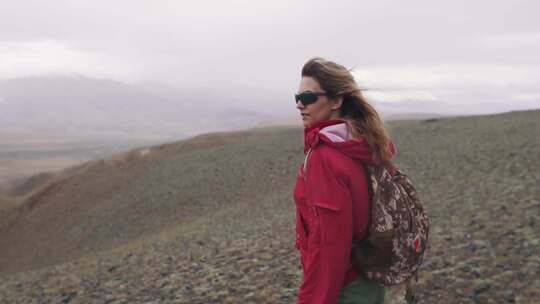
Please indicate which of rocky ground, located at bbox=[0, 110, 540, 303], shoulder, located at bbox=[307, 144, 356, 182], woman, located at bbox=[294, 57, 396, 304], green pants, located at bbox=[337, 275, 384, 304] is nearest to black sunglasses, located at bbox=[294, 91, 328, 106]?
woman, located at bbox=[294, 57, 396, 304]

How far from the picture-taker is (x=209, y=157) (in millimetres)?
31484

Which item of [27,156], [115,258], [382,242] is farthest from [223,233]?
[27,156]

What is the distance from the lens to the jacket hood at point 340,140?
286 cm

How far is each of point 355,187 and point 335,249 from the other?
1.29 ft

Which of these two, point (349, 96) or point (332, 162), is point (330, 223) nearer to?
point (332, 162)

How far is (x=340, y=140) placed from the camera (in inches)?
113

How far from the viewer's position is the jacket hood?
286cm

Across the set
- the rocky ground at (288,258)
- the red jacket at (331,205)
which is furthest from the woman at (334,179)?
the rocky ground at (288,258)

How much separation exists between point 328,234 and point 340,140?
22.7 inches

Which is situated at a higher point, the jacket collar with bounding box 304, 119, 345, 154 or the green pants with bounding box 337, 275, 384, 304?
the jacket collar with bounding box 304, 119, 345, 154

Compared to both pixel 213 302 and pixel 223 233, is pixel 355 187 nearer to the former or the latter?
pixel 213 302

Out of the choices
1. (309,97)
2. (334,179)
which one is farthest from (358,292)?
(309,97)

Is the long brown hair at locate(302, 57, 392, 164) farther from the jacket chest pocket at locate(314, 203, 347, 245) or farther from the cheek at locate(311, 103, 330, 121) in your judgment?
the jacket chest pocket at locate(314, 203, 347, 245)

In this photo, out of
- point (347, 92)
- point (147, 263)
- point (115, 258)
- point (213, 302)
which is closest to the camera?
point (347, 92)
